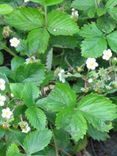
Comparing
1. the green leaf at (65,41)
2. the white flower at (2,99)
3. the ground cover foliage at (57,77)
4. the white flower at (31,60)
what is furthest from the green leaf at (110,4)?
the white flower at (2,99)

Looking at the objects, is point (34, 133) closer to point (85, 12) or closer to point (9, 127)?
point (9, 127)

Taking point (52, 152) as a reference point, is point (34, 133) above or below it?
above

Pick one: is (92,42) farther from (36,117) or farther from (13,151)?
(13,151)

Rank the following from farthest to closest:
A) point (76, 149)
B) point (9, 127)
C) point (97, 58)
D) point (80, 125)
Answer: point (97, 58) < point (76, 149) < point (9, 127) < point (80, 125)

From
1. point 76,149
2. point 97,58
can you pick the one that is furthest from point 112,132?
point 97,58

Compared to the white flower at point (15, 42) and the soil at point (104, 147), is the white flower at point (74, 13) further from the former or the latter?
the soil at point (104, 147)
